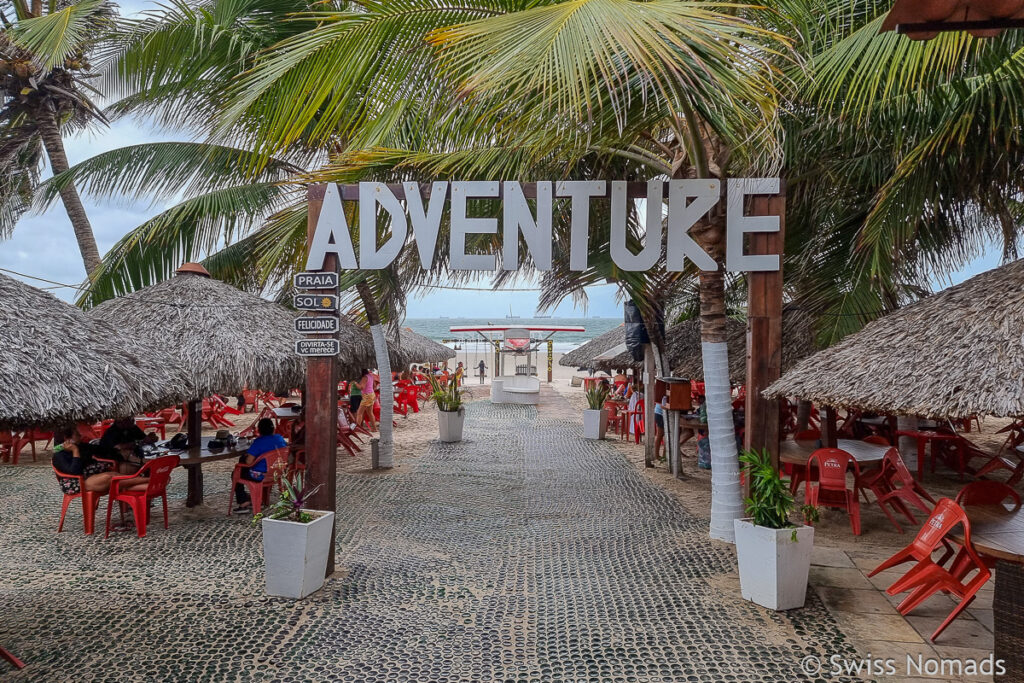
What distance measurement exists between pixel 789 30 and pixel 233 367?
6.38m

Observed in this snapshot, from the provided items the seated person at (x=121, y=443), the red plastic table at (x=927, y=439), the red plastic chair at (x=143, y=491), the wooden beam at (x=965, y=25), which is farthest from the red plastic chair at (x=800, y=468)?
the seated person at (x=121, y=443)

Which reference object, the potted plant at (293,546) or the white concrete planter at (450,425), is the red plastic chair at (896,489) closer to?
the potted plant at (293,546)

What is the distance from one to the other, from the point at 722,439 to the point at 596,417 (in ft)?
22.0

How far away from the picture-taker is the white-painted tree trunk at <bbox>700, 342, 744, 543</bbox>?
5.57 meters

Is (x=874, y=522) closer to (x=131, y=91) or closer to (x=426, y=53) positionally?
(x=426, y=53)

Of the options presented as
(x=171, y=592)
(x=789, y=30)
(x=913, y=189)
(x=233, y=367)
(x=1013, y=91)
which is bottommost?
(x=171, y=592)

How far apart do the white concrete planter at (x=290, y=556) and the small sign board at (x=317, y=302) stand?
1533 mm

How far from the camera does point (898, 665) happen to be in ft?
11.5

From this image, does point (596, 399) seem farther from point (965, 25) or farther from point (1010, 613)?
point (965, 25)

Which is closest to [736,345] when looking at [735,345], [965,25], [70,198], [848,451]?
[735,345]

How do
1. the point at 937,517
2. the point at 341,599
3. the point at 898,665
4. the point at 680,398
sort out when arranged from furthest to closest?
the point at 680,398, the point at 341,599, the point at 937,517, the point at 898,665

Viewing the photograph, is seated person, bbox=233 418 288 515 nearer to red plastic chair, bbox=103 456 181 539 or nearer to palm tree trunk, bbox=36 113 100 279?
red plastic chair, bbox=103 456 181 539

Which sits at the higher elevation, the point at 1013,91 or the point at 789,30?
the point at 789,30

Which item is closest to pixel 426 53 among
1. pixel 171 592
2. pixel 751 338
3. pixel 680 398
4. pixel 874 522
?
pixel 751 338
